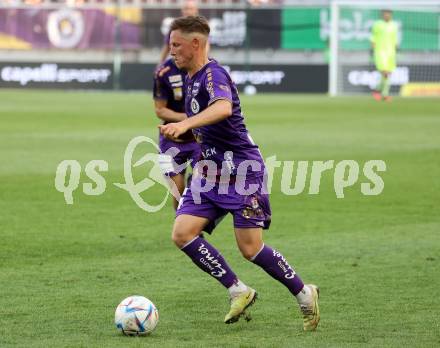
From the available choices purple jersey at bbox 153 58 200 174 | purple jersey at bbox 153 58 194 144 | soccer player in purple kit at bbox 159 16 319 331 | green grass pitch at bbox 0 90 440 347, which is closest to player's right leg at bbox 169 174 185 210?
purple jersey at bbox 153 58 200 174

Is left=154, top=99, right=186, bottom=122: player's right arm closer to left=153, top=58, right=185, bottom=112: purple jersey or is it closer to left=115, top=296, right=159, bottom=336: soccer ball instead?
left=153, top=58, right=185, bottom=112: purple jersey

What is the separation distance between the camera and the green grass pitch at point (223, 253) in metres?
7.05

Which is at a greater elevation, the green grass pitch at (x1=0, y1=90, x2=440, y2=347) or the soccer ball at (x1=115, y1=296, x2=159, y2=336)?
the soccer ball at (x1=115, y1=296, x2=159, y2=336)

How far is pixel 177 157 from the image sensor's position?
10.8 meters

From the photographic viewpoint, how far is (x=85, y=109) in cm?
2956

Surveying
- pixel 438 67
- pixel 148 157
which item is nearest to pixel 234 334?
pixel 148 157

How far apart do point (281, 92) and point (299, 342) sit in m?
32.1

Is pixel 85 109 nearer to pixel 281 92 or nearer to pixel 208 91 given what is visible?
pixel 281 92

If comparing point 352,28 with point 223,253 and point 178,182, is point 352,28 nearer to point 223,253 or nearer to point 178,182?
point 178,182

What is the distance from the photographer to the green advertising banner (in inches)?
1474

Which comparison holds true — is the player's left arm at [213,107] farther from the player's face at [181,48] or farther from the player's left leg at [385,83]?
the player's left leg at [385,83]

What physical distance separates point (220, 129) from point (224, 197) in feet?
1.45

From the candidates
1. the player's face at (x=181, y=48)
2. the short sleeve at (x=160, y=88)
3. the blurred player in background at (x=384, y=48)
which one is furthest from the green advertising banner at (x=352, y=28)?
the player's face at (x=181, y=48)

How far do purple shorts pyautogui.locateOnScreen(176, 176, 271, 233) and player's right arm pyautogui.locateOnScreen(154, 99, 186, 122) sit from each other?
3243 millimetres
